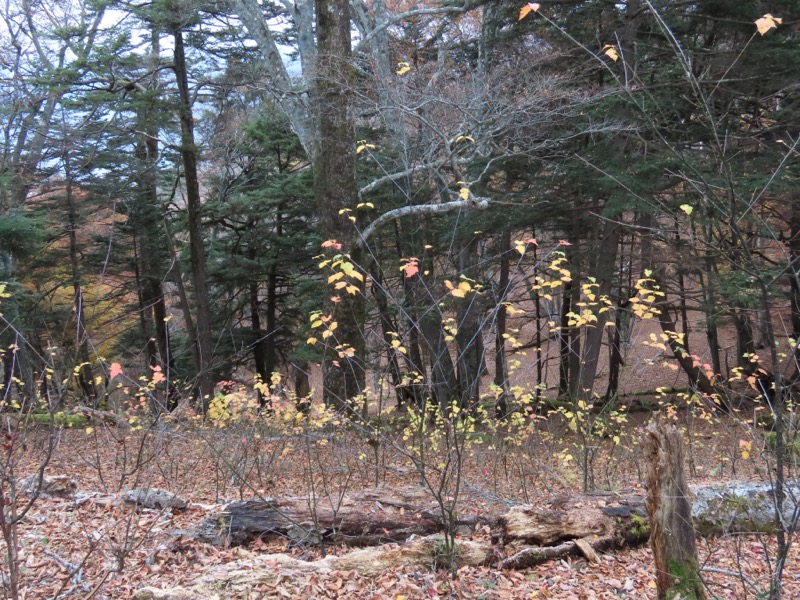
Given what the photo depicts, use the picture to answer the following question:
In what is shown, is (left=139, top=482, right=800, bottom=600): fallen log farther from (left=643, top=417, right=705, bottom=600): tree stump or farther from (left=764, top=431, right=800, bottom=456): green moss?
(left=643, top=417, right=705, bottom=600): tree stump

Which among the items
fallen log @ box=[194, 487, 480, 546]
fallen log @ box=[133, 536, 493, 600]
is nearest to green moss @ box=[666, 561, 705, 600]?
fallen log @ box=[133, 536, 493, 600]

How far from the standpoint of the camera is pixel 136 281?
17.1 m

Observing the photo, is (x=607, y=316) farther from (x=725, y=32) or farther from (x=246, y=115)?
(x=246, y=115)

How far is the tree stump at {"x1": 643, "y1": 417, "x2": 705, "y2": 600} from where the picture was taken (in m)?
2.81

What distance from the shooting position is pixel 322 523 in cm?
402

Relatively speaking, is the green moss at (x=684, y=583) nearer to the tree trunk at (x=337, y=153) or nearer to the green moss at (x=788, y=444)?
the green moss at (x=788, y=444)

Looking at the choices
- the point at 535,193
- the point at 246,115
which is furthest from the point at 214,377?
the point at 535,193

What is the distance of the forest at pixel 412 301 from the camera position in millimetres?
3346

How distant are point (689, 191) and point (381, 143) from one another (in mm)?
7653

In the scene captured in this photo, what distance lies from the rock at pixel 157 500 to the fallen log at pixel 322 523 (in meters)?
0.54

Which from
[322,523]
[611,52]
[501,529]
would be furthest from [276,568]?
[611,52]

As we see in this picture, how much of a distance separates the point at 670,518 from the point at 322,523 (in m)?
2.38

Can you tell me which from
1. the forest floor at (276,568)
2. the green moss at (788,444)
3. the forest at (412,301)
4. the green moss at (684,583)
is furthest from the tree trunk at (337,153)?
the green moss at (684,583)

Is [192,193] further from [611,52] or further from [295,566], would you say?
[611,52]
